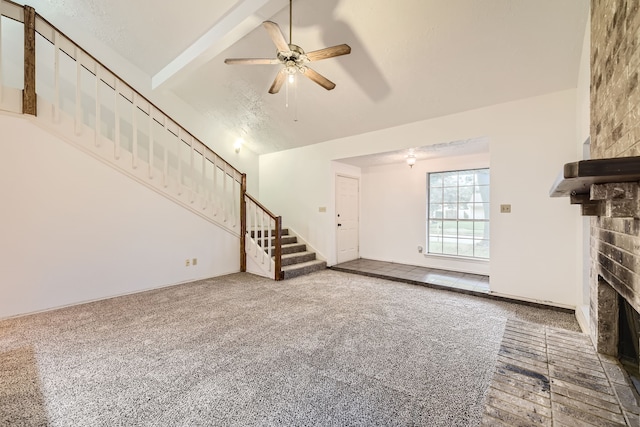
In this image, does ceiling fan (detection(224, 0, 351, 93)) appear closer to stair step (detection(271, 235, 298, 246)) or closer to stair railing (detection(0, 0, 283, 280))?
stair railing (detection(0, 0, 283, 280))

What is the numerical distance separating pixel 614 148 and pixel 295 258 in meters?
4.55

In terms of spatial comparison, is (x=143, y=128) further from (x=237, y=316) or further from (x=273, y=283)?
(x=237, y=316)

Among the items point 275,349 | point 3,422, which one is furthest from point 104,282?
point 275,349

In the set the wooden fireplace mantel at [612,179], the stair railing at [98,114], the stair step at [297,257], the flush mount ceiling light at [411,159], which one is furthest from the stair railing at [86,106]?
the wooden fireplace mantel at [612,179]

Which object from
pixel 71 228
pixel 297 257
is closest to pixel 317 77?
pixel 297 257

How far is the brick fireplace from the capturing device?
50.7 inches

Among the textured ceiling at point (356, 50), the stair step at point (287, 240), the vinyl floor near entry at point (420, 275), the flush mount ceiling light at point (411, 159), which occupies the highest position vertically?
the textured ceiling at point (356, 50)

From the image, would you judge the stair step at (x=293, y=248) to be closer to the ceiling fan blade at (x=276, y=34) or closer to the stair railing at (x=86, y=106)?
the stair railing at (x=86, y=106)

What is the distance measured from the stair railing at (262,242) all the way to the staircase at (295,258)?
4.8 inches

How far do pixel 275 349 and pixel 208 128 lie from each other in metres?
5.27

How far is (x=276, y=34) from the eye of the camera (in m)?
2.52

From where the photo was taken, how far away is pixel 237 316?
Answer: 3.13 m

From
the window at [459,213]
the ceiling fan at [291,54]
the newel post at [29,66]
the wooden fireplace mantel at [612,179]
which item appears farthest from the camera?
the window at [459,213]

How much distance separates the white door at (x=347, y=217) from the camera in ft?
19.1
